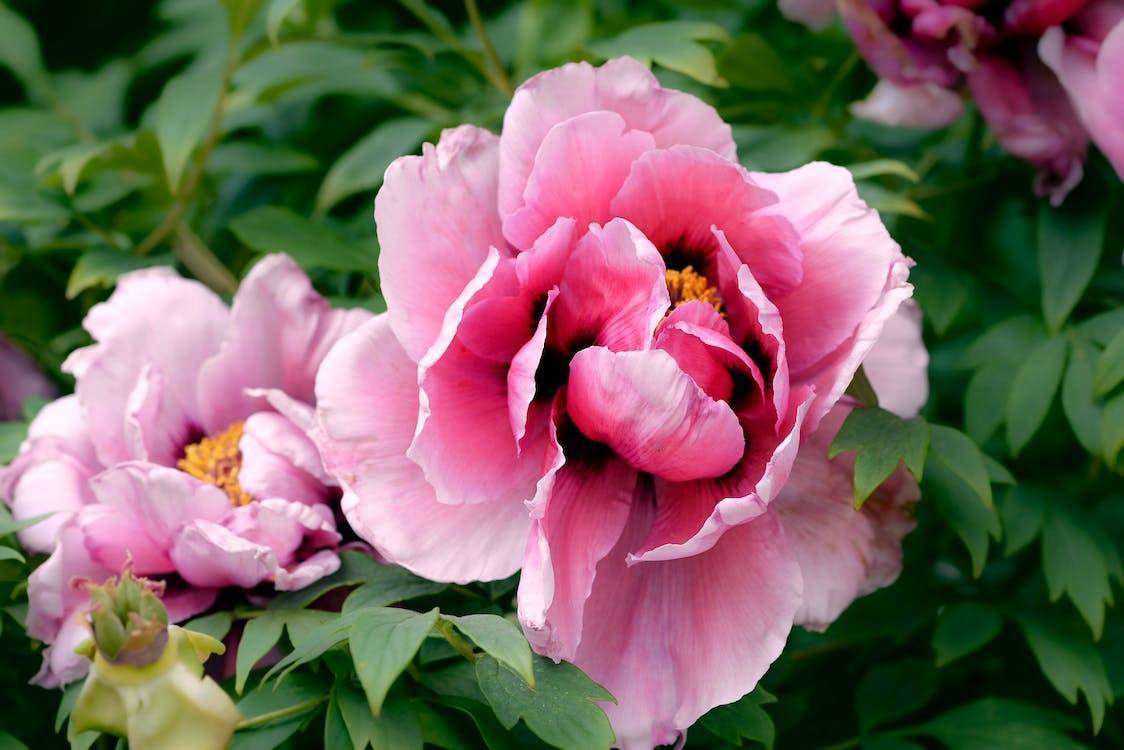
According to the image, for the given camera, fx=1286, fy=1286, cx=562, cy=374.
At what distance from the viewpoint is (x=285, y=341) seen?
66cm

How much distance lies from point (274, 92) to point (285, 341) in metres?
0.24

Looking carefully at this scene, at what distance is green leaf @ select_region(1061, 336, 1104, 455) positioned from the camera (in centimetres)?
68

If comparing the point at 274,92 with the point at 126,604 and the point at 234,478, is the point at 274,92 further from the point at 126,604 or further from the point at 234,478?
the point at 126,604

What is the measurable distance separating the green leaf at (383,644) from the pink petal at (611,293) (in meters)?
0.14

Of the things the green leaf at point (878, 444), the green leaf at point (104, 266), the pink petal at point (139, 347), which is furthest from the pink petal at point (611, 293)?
the green leaf at point (104, 266)

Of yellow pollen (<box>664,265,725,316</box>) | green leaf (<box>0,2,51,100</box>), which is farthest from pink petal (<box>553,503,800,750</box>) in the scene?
green leaf (<box>0,2,51,100</box>)

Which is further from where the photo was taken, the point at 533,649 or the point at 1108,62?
the point at 1108,62

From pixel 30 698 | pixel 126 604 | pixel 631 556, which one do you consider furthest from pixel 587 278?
pixel 30 698

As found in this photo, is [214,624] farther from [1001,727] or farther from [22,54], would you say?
[22,54]

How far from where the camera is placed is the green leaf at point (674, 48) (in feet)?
2.30

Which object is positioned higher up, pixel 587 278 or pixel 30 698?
pixel 587 278

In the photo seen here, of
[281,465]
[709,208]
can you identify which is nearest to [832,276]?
[709,208]

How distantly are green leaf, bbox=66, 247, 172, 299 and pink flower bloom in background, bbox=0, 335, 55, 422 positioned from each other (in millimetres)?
91

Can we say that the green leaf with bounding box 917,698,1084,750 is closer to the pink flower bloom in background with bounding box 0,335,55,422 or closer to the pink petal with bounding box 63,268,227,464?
the pink petal with bounding box 63,268,227,464
